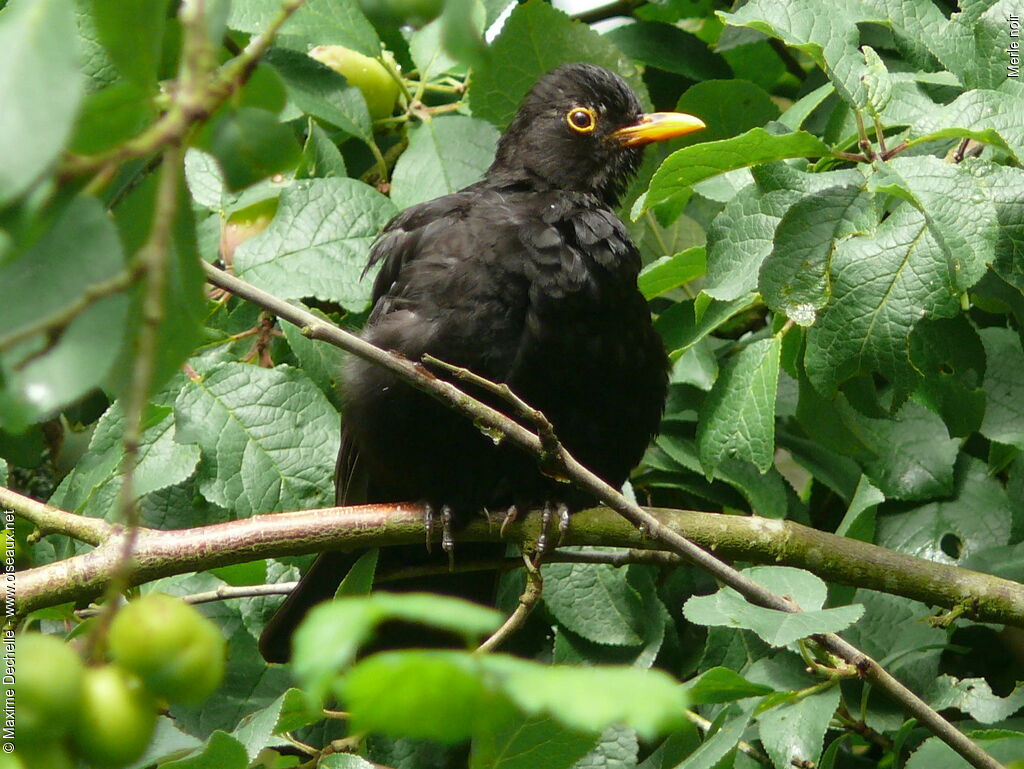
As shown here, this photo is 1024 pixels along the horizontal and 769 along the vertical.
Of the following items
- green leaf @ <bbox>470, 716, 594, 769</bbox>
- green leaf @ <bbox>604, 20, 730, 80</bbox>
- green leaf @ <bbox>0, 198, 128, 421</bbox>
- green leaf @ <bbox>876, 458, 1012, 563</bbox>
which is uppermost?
green leaf @ <bbox>0, 198, 128, 421</bbox>

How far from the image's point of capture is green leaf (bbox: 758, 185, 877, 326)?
2.50 meters

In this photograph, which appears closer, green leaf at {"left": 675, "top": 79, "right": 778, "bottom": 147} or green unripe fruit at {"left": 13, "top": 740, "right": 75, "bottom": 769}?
green unripe fruit at {"left": 13, "top": 740, "right": 75, "bottom": 769}

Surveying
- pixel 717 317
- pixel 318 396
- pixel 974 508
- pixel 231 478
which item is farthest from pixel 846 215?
pixel 231 478

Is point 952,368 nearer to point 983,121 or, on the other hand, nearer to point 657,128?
point 983,121

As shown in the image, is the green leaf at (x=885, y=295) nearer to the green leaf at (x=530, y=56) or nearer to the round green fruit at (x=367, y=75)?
the green leaf at (x=530, y=56)

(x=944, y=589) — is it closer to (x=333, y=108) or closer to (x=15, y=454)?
(x=333, y=108)

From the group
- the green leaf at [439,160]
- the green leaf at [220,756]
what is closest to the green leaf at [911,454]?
the green leaf at [439,160]

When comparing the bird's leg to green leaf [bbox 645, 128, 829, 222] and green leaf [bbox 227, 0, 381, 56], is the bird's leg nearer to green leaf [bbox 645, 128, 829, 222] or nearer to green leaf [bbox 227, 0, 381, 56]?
green leaf [bbox 645, 128, 829, 222]

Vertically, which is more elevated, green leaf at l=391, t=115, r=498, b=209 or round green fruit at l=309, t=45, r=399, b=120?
round green fruit at l=309, t=45, r=399, b=120

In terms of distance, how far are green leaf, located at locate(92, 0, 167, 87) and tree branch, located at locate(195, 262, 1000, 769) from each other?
1.79ft

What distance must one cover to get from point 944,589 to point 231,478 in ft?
5.59

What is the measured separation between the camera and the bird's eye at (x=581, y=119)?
3842 mm

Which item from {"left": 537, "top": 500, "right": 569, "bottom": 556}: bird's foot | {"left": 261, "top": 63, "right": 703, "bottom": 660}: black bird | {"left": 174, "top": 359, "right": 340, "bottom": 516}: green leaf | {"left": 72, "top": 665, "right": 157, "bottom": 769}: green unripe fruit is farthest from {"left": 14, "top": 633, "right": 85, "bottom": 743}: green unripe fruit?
{"left": 261, "top": 63, "right": 703, "bottom": 660}: black bird

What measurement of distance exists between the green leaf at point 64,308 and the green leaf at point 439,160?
8.71 ft
